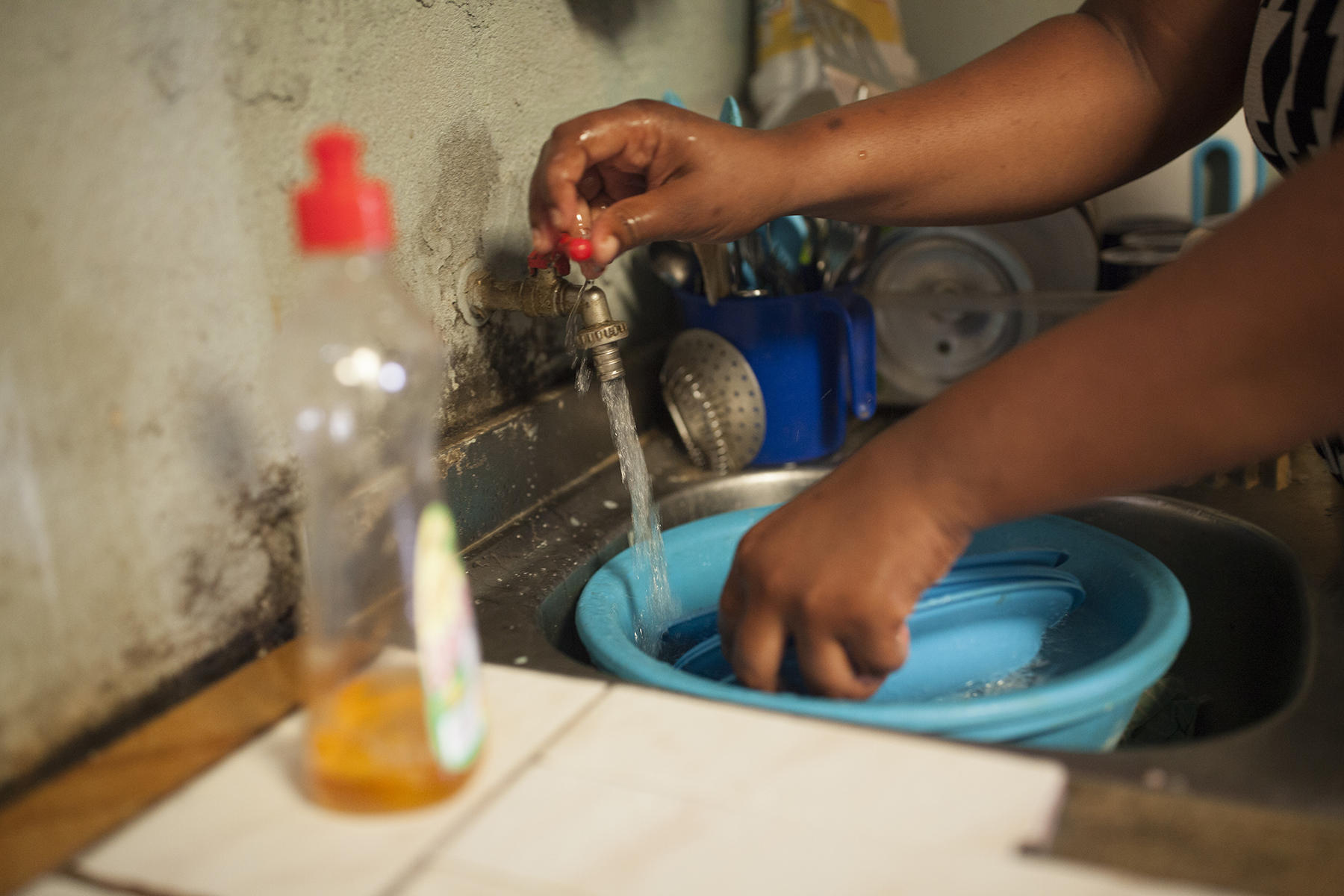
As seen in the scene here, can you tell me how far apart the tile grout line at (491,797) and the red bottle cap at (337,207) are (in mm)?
285

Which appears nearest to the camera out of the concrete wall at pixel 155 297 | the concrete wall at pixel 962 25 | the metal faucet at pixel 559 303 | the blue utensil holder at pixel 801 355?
the concrete wall at pixel 155 297

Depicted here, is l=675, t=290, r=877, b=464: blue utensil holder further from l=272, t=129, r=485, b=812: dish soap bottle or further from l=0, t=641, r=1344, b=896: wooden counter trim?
l=0, t=641, r=1344, b=896: wooden counter trim

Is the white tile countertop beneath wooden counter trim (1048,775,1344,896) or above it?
above

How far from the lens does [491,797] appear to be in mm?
513

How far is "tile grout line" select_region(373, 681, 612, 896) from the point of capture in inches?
18.0

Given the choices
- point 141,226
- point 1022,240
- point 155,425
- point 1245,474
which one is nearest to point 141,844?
point 155,425

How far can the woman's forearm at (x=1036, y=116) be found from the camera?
91 centimetres

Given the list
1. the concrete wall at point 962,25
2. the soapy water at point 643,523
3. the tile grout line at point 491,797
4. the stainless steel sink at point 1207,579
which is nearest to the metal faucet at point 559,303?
the soapy water at point 643,523

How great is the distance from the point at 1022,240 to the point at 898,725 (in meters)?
0.93

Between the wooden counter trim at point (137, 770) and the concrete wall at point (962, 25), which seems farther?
the concrete wall at point (962, 25)

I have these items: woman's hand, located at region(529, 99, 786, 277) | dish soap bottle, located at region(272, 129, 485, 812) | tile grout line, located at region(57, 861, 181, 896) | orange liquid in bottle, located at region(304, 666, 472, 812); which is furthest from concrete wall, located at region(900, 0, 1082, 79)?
tile grout line, located at region(57, 861, 181, 896)

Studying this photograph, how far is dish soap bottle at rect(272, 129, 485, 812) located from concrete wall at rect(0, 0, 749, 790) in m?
0.12

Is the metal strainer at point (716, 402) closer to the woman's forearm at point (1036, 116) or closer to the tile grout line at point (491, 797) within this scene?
the woman's forearm at point (1036, 116)

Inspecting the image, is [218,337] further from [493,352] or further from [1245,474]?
[1245,474]
